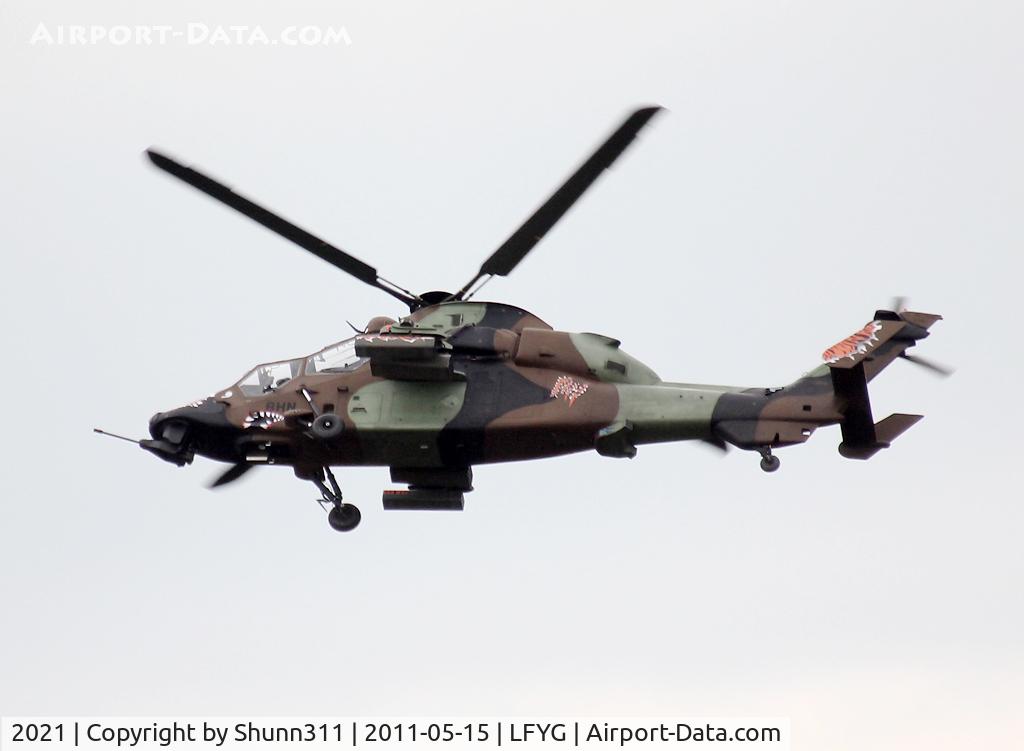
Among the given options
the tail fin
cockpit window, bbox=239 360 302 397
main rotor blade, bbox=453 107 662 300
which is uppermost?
main rotor blade, bbox=453 107 662 300

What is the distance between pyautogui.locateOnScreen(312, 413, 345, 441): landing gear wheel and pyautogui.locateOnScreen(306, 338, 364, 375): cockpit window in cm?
112

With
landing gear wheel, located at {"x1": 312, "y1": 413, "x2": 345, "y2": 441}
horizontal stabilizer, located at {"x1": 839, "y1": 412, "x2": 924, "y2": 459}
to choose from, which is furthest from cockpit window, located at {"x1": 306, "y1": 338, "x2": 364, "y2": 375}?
horizontal stabilizer, located at {"x1": 839, "y1": 412, "x2": 924, "y2": 459}

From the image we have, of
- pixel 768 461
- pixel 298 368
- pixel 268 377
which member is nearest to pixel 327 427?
pixel 298 368

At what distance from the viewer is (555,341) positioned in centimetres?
3609

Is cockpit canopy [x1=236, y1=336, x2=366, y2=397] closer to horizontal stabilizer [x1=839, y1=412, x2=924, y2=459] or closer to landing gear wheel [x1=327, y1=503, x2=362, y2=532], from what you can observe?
landing gear wheel [x1=327, y1=503, x2=362, y2=532]

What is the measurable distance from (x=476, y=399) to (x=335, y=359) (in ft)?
8.95

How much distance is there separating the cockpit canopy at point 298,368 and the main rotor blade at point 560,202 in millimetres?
2084

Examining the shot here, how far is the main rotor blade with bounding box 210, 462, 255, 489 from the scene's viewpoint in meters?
37.9

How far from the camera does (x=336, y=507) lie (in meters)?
37.4

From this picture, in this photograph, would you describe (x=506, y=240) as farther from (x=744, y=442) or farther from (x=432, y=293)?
(x=744, y=442)

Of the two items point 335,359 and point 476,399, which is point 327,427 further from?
point 476,399

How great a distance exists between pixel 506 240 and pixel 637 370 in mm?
3026

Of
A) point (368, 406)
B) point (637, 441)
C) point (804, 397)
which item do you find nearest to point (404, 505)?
point (368, 406)

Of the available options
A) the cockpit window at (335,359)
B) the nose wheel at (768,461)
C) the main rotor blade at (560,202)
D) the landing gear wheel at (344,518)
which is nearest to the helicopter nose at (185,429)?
the cockpit window at (335,359)
